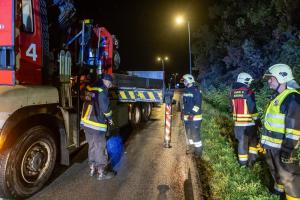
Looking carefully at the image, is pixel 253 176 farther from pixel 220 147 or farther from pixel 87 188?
pixel 87 188

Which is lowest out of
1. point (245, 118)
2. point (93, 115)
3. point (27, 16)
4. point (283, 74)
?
point (245, 118)

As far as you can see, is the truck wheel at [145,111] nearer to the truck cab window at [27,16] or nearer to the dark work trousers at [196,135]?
the dark work trousers at [196,135]

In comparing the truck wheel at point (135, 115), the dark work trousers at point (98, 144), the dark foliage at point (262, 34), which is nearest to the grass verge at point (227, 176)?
the dark work trousers at point (98, 144)

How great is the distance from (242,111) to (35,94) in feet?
12.1

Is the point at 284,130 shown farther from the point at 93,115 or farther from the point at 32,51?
the point at 32,51

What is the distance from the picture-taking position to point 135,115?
34.8ft

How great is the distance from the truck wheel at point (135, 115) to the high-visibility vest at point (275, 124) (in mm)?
6204

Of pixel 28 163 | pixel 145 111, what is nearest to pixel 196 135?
pixel 28 163

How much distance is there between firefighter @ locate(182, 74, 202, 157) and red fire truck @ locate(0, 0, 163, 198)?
242 cm

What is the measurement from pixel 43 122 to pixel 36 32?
142 centimetres

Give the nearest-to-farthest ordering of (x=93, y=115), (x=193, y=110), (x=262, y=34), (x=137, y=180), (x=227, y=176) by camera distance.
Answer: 1. (x=227, y=176)
2. (x=93, y=115)
3. (x=137, y=180)
4. (x=193, y=110)
5. (x=262, y=34)

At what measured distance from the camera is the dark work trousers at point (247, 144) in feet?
19.1

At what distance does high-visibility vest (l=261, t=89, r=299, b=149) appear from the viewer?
3.96 meters

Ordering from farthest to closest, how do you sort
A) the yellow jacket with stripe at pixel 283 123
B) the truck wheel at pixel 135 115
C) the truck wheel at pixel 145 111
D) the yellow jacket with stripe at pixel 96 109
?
1. the truck wheel at pixel 145 111
2. the truck wheel at pixel 135 115
3. the yellow jacket with stripe at pixel 96 109
4. the yellow jacket with stripe at pixel 283 123
